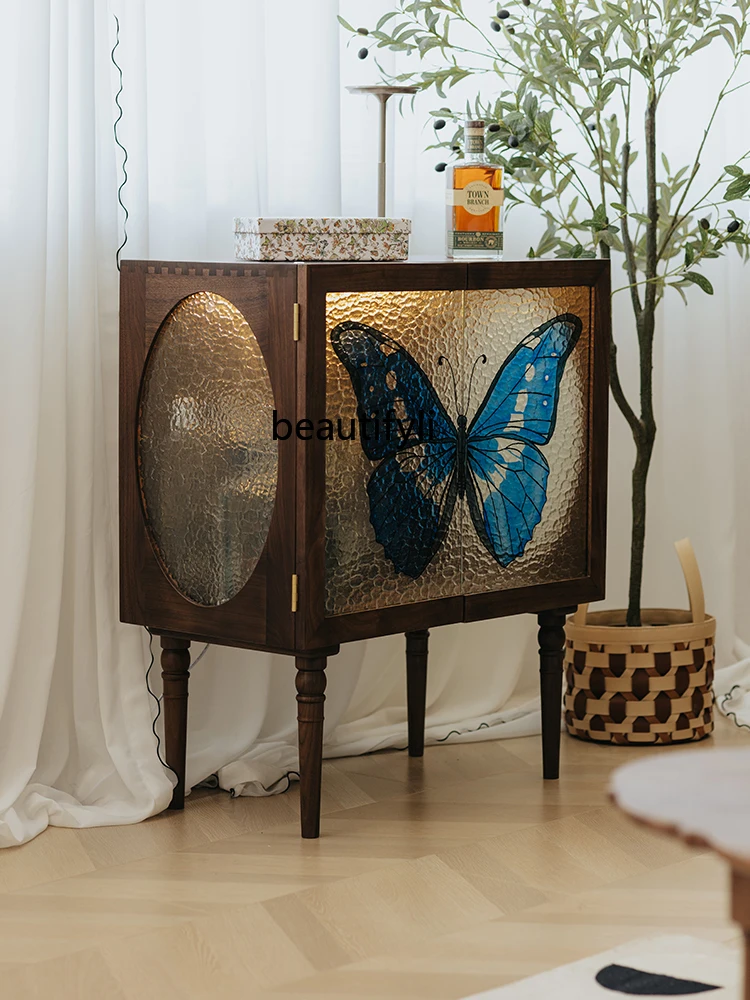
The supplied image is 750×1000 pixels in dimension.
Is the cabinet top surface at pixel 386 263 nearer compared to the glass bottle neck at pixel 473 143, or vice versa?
the cabinet top surface at pixel 386 263

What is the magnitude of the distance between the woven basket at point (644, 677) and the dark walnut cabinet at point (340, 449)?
10.8 inches

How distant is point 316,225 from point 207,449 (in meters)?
0.37

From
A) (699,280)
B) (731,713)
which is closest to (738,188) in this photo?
(699,280)

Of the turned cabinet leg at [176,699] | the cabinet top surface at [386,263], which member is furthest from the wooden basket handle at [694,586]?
the turned cabinet leg at [176,699]

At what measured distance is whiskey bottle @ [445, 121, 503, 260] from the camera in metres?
2.30

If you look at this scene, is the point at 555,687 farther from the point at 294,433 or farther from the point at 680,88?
the point at 680,88

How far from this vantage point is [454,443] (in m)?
2.25

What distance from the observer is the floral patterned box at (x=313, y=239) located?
212 cm

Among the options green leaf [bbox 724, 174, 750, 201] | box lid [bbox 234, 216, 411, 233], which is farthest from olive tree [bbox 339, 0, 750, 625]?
box lid [bbox 234, 216, 411, 233]

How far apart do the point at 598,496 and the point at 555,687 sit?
1.12 ft

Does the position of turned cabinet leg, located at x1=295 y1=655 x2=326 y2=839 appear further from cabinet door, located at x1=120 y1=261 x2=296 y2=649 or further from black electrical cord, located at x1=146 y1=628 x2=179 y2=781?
black electrical cord, located at x1=146 y1=628 x2=179 y2=781

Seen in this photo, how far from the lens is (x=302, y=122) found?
8.33 ft

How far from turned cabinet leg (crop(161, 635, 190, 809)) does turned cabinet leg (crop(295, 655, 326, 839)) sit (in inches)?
9.8

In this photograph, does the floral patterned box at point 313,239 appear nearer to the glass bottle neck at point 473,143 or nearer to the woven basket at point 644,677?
the glass bottle neck at point 473,143
